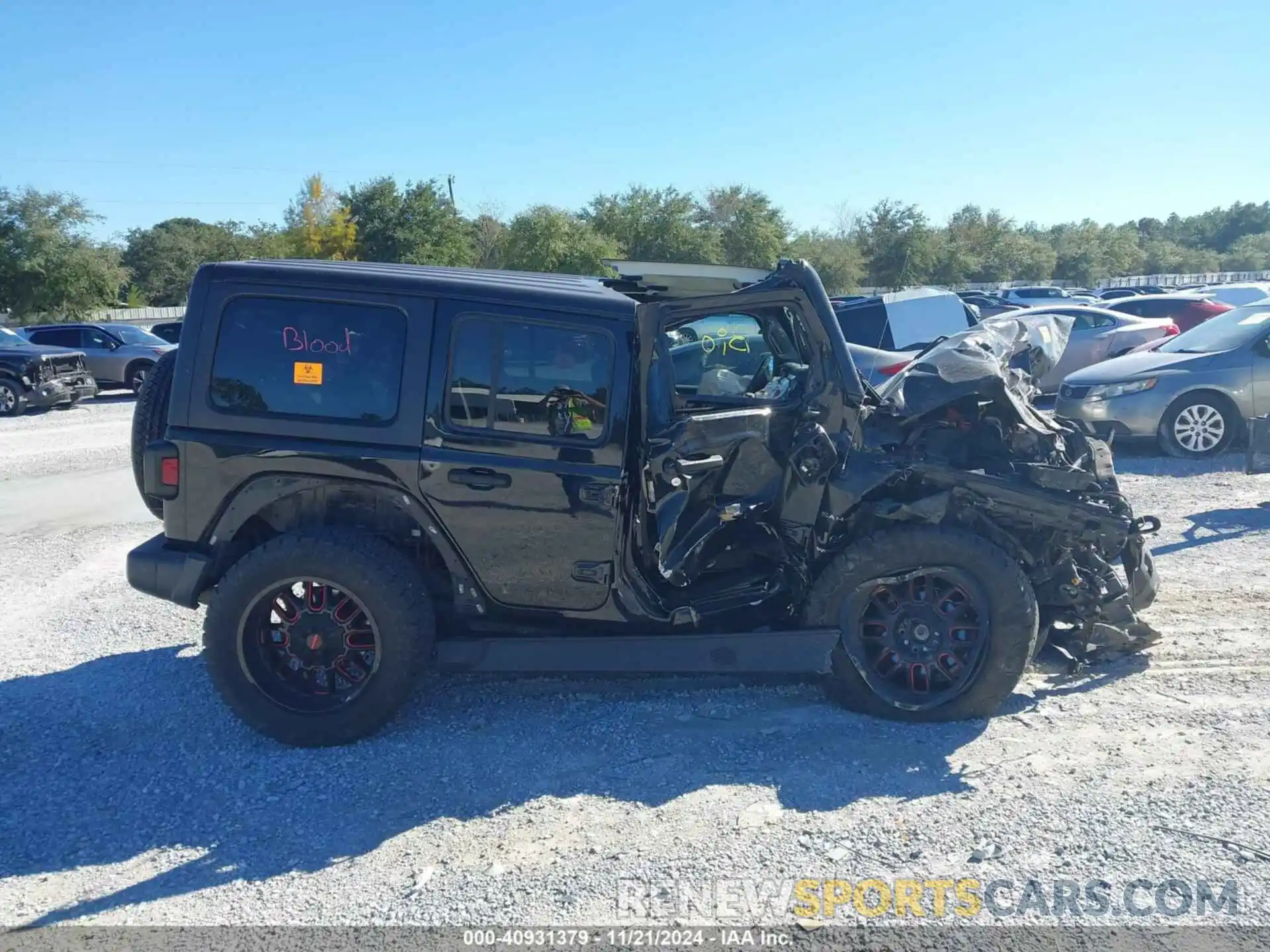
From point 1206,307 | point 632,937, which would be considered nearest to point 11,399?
point 632,937

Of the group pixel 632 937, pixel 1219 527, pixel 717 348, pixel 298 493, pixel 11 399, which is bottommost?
pixel 632 937

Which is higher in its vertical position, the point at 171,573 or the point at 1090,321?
the point at 1090,321

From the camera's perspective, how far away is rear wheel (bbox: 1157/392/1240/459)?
1059 cm

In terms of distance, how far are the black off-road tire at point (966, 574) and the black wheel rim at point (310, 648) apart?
2132 millimetres

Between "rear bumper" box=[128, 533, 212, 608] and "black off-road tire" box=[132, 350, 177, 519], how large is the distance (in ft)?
0.83

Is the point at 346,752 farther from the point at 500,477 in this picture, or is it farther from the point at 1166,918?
the point at 1166,918

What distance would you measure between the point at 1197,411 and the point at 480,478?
366 inches

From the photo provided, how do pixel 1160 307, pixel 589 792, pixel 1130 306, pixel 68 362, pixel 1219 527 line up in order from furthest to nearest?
1. pixel 1160 307
2. pixel 1130 306
3. pixel 68 362
4. pixel 1219 527
5. pixel 589 792

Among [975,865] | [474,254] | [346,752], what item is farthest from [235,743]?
[474,254]

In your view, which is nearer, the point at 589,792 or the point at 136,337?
the point at 589,792

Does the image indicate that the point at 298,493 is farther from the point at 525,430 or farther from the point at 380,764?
the point at 380,764

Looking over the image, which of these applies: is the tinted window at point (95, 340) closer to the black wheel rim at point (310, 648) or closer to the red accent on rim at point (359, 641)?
the black wheel rim at point (310, 648)

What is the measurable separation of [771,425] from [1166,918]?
257 cm

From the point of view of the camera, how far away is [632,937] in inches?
124
